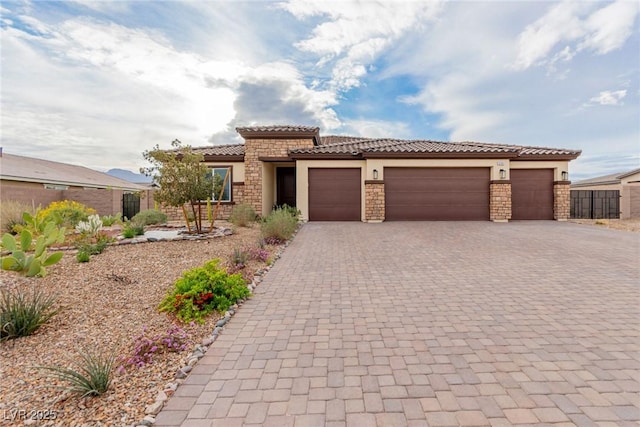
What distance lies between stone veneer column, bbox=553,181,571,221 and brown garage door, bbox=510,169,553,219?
17cm

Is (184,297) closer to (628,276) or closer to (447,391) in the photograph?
(447,391)

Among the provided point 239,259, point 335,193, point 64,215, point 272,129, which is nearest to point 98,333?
point 239,259

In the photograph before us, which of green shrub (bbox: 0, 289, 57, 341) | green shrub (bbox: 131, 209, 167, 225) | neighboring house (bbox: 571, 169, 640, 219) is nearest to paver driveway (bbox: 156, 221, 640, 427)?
green shrub (bbox: 0, 289, 57, 341)

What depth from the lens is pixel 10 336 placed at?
327cm

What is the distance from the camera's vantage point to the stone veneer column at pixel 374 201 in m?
13.8

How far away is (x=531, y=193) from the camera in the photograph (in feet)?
47.7

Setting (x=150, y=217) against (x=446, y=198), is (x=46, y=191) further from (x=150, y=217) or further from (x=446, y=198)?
(x=446, y=198)

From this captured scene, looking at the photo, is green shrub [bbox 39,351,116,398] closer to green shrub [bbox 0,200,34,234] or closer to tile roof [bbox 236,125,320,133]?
green shrub [bbox 0,200,34,234]

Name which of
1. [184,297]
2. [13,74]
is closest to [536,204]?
[184,297]

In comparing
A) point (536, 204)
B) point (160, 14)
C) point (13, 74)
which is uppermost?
point (160, 14)

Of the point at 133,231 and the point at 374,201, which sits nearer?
the point at 133,231

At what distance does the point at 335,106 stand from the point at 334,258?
16.2m

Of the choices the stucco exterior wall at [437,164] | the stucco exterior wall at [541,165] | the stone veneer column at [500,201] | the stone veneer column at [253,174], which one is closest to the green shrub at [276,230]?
the stone veneer column at [253,174]

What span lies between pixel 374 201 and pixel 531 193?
844cm
